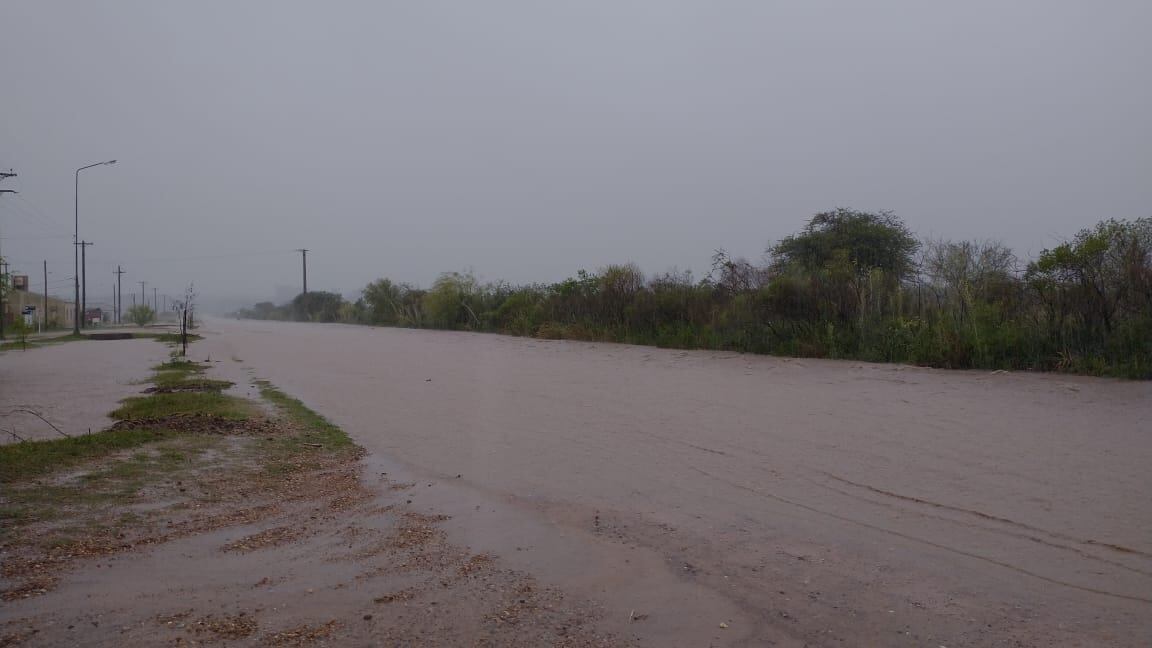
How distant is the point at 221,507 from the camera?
5980 millimetres

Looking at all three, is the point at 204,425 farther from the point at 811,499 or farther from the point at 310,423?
the point at 811,499

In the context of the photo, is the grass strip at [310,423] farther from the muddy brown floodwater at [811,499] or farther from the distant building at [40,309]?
the distant building at [40,309]

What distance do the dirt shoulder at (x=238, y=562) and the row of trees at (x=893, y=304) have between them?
12201 mm

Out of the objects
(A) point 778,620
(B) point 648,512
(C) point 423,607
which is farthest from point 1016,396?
(C) point 423,607

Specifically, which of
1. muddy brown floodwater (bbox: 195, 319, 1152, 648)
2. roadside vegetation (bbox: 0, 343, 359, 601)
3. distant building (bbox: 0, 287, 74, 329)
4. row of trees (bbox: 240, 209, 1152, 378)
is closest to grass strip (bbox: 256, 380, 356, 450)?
roadside vegetation (bbox: 0, 343, 359, 601)

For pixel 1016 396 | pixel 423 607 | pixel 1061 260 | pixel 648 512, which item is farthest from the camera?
pixel 1061 260

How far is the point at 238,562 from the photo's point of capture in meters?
4.71

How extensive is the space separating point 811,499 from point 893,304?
12904 mm

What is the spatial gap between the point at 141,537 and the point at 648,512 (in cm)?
362

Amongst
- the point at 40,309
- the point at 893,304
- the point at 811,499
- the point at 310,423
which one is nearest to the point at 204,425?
the point at 310,423

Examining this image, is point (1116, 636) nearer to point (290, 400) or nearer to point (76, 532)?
point (76, 532)

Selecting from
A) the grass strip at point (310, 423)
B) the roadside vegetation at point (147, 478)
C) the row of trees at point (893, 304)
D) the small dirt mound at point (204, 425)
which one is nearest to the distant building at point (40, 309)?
the row of trees at point (893, 304)

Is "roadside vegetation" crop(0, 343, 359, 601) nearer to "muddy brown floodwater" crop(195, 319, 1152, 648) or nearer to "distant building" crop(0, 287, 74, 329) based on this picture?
"muddy brown floodwater" crop(195, 319, 1152, 648)

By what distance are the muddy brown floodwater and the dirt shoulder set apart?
409mm
